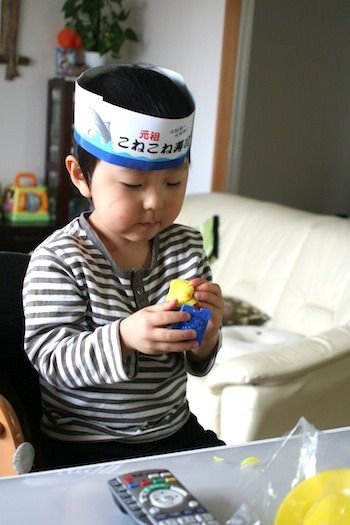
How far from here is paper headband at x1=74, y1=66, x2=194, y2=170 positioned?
93cm

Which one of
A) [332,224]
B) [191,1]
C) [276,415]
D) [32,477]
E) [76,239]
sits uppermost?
[191,1]

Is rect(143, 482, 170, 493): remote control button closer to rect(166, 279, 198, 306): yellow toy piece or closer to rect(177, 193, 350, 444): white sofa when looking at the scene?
rect(166, 279, 198, 306): yellow toy piece

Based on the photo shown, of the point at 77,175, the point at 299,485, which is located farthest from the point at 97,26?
the point at 299,485

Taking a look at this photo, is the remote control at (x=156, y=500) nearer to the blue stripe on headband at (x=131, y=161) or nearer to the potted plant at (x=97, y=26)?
the blue stripe on headband at (x=131, y=161)

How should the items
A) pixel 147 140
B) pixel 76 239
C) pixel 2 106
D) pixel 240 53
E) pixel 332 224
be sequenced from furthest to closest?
pixel 2 106 → pixel 240 53 → pixel 332 224 → pixel 76 239 → pixel 147 140

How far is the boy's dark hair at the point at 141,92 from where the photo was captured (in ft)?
3.12

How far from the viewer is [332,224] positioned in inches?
111

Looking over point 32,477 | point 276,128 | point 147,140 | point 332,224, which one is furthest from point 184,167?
point 276,128

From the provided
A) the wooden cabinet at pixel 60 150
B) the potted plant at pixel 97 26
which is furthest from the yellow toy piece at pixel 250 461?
the potted plant at pixel 97 26

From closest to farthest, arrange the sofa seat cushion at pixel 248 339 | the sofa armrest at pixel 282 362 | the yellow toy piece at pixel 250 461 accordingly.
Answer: the yellow toy piece at pixel 250 461 → the sofa armrest at pixel 282 362 → the sofa seat cushion at pixel 248 339

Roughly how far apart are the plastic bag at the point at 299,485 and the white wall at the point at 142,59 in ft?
10.7

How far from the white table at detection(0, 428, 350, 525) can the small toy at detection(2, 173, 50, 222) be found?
3590 mm

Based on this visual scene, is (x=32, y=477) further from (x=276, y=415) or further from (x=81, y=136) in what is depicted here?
(x=276, y=415)

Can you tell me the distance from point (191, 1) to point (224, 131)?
83cm
